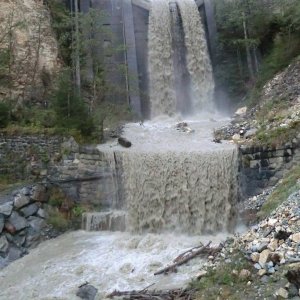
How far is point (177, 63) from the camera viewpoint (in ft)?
73.8

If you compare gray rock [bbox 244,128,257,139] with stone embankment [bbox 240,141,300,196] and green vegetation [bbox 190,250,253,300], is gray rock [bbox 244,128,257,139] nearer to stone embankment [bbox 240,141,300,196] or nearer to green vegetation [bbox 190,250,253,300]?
stone embankment [bbox 240,141,300,196]

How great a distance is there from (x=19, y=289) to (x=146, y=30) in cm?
1784

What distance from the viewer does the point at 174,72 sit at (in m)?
22.3

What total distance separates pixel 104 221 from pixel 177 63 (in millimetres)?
12958

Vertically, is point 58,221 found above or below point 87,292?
above

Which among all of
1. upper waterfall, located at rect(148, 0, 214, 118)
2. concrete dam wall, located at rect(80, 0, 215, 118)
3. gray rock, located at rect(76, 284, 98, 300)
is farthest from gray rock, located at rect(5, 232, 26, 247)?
upper waterfall, located at rect(148, 0, 214, 118)

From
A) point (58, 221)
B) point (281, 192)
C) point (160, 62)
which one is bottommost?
point (58, 221)

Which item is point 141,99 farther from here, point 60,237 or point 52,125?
point 60,237

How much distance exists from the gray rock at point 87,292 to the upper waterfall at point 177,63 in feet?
45.6

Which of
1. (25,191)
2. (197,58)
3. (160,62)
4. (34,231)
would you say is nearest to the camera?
(34,231)

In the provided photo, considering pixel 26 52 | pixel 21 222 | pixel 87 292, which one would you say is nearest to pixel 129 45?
pixel 26 52

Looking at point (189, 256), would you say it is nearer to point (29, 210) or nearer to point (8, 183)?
point (29, 210)

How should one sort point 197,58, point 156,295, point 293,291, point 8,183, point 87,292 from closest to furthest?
point 293,291
point 156,295
point 87,292
point 8,183
point 197,58

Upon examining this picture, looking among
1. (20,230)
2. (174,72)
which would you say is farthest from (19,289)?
(174,72)
